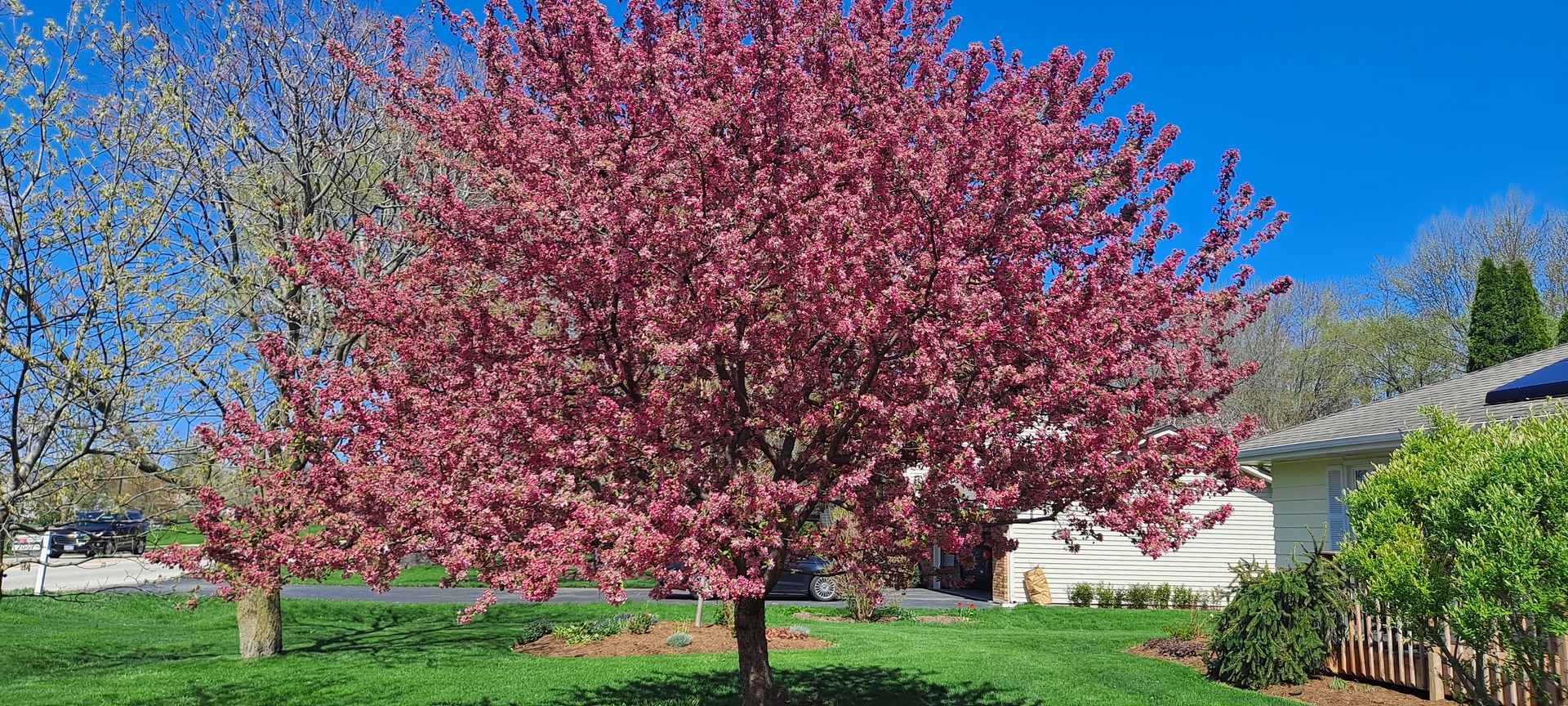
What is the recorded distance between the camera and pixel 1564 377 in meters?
9.68

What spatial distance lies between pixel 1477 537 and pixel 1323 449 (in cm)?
832

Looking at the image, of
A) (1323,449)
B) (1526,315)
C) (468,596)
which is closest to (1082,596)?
(1323,449)

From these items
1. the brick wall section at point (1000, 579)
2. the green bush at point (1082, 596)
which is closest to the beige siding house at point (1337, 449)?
the green bush at point (1082, 596)

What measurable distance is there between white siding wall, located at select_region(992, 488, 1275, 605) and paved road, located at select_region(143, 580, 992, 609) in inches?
72.6

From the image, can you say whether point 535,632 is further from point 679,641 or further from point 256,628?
point 256,628

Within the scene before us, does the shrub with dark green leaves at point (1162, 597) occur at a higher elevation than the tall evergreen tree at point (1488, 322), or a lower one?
lower

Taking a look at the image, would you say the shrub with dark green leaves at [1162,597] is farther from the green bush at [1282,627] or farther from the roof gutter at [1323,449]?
the green bush at [1282,627]

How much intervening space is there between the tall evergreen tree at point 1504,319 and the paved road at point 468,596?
15945mm

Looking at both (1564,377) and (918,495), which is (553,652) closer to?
(918,495)

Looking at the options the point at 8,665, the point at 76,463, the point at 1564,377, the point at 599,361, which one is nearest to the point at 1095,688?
the point at 1564,377

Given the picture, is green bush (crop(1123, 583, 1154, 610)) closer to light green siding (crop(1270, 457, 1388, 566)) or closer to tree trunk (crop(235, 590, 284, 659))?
light green siding (crop(1270, 457, 1388, 566))

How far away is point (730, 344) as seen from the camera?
6.20m

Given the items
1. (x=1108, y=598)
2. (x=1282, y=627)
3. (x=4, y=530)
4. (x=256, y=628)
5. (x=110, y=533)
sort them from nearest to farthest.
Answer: (x=4, y=530) < (x=110, y=533) < (x=1282, y=627) < (x=256, y=628) < (x=1108, y=598)

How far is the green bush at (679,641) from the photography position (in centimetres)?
1582
